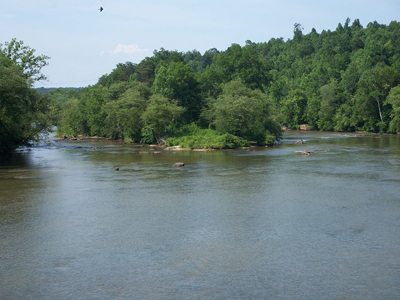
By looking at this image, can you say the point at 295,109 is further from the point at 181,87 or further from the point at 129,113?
the point at 129,113

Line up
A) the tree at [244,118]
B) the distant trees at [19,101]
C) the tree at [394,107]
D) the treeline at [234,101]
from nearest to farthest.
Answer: the distant trees at [19,101] < the tree at [244,118] < the treeline at [234,101] < the tree at [394,107]

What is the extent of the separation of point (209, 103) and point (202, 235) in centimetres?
6221

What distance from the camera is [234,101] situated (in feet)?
213

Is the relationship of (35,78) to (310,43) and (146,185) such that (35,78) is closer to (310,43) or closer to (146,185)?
(146,185)

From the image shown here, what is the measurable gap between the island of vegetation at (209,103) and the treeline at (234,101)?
20 cm

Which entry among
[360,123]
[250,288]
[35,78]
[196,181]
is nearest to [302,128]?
[360,123]

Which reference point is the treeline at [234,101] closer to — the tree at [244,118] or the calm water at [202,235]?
the tree at [244,118]

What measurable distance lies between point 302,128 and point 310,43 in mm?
93372

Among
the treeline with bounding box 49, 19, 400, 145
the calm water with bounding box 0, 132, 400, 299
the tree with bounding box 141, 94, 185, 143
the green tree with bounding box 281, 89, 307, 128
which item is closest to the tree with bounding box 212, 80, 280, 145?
the treeline with bounding box 49, 19, 400, 145

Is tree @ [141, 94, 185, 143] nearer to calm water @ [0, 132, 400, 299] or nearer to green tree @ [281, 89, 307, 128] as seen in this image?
calm water @ [0, 132, 400, 299]

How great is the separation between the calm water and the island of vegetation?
20.8 m

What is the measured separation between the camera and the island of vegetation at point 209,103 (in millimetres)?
55500

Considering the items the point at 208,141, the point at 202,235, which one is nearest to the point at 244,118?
the point at 208,141

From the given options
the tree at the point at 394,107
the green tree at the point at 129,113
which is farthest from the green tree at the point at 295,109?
the green tree at the point at 129,113
